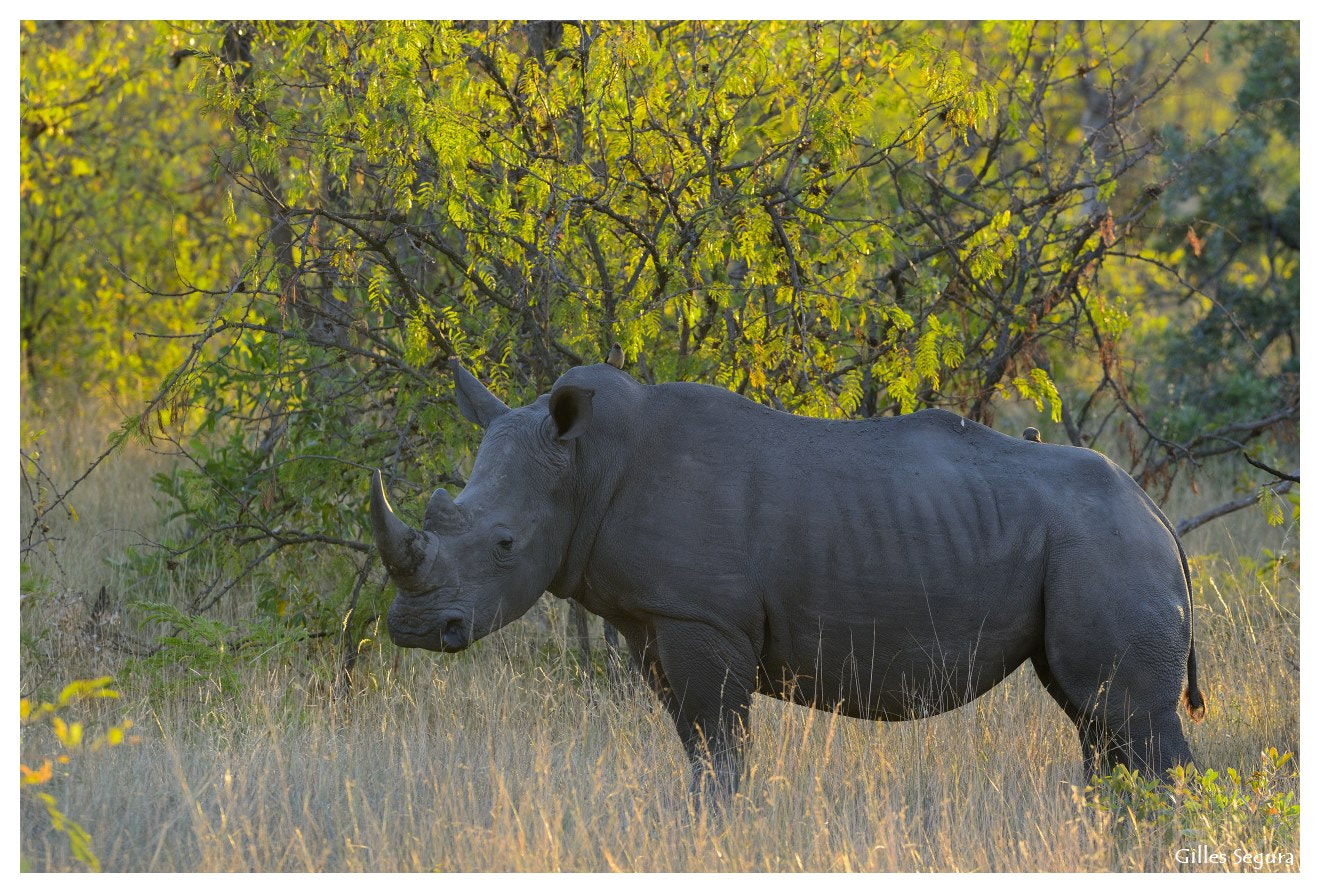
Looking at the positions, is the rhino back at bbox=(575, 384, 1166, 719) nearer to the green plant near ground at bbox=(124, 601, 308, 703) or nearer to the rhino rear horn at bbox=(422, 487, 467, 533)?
the rhino rear horn at bbox=(422, 487, 467, 533)

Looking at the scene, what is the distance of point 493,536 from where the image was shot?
4973 mm

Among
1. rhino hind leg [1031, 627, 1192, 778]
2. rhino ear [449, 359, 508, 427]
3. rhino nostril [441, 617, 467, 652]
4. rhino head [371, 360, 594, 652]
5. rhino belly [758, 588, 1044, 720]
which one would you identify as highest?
rhino ear [449, 359, 508, 427]

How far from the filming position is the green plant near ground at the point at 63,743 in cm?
407

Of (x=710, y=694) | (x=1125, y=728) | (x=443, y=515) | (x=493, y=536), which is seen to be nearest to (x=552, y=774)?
(x=710, y=694)

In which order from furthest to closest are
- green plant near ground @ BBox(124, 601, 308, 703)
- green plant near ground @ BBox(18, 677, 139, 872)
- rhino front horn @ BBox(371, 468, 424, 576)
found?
green plant near ground @ BBox(124, 601, 308, 703), rhino front horn @ BBox(371, 468, 424, 576), green plant near ground @ BBox(18, 677, 139, 872)

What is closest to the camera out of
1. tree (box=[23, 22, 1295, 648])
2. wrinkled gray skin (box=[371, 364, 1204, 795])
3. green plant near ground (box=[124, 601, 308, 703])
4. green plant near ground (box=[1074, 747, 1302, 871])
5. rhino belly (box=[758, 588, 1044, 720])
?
green plant near ground (box=[1074, 747, 1302, 871])

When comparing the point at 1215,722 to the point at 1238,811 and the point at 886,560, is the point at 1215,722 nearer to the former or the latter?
the point at 1238,811

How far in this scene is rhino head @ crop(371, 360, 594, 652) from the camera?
16.0ft

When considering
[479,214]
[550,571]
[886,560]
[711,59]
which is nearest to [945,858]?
[886,560]

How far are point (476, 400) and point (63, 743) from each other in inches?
85.5

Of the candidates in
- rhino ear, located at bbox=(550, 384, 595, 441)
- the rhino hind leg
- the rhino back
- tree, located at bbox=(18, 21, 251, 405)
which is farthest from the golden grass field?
tree, located at bbox=(18, 21, 251, 405)

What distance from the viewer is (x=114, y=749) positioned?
593 cm

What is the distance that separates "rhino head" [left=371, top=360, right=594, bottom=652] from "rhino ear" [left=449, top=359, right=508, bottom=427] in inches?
6.8

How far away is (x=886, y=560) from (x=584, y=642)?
2.65m
